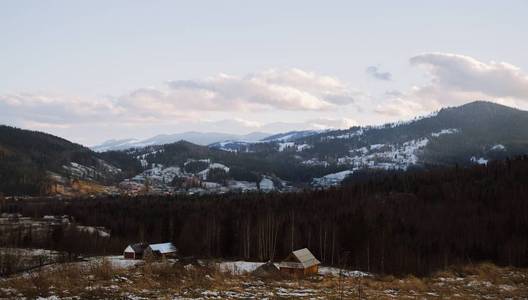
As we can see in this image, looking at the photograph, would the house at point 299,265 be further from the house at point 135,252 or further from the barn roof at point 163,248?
the barn roof at point 163,248

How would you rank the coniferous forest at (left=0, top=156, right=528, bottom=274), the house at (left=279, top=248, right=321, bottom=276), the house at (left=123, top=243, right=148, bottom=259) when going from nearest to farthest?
the house at (left=279, top=248, right=321, bottom=276) → the coniferous forest at (left=0, top=156, right=528, bottom=274) → the house at (left=123, top=243, right=148, bottom=259)

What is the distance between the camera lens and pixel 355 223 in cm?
9538

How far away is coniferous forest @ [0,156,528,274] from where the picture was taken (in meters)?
87.0

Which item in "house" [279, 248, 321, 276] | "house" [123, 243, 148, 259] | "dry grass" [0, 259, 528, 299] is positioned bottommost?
"house" [123, 243, 148, 259]

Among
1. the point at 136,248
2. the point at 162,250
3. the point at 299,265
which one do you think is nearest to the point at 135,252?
the point at 136,248

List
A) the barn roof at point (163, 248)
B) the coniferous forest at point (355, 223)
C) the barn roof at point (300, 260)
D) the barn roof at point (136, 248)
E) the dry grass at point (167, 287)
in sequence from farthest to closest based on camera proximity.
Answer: the barn roof at point (163, 248) → the barn roof at point (136, 248) → the coniferous forest at point (355, 223) → the barn roof at point (300, 260) → the dry grass at point (167, 287)

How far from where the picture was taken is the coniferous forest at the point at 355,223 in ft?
285

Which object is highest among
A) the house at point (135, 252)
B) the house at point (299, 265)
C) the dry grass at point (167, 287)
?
the dry grass at point (167, 287)

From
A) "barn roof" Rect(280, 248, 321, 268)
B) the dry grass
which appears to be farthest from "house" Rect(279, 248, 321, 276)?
the dry grass

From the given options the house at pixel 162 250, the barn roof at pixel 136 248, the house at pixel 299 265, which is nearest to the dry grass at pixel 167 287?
the house at pixel 299 265

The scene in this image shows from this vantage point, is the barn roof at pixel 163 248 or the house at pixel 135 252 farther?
the barn roof at pixel 163 248

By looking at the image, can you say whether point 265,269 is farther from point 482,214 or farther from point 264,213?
point 482,214

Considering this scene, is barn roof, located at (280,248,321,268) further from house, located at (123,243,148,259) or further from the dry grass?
house, located at (123,243,148,259)

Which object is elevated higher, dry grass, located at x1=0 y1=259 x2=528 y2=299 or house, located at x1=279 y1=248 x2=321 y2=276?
dry grass, located at x1=0 y1=259 x2=528 y2=299
